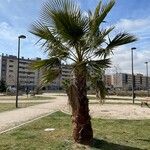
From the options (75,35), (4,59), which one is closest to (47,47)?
(75,35)

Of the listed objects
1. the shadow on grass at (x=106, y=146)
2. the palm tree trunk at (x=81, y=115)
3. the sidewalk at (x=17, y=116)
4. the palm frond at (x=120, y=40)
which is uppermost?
the palm frond at (x=120, y=40)

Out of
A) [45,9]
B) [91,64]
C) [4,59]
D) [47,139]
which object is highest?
[4,59]

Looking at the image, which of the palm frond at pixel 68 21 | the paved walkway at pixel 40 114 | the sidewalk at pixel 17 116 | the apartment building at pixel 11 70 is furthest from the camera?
the apartment building at pixel 11 70

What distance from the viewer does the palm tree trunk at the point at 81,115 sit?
412 inches

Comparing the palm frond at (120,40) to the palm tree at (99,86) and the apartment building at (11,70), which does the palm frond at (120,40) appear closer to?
the palm tree at (99,86)

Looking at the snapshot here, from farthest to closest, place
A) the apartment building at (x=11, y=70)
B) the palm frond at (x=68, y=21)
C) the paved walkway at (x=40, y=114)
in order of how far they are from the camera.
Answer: the apartment building at (x=11, y=70)
the paved walkway at (x=40, y=114)
the palm frond at (x=68, y=21)

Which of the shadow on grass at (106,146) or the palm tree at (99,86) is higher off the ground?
the palm tree at (99,86)

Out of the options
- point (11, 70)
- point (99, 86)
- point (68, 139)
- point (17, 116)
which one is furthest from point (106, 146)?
point (11, 70)

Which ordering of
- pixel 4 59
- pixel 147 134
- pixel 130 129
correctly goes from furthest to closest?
pixel 4 59
pixel 130 129
pixel 147 134

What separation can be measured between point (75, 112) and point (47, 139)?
5.60ft

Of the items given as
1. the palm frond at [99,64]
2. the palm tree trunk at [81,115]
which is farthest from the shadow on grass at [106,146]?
the palm frond at [99,64]

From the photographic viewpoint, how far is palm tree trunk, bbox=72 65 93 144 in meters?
10.5

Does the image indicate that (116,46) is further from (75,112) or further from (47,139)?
(47,139)

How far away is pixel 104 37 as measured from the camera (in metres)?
10.6
